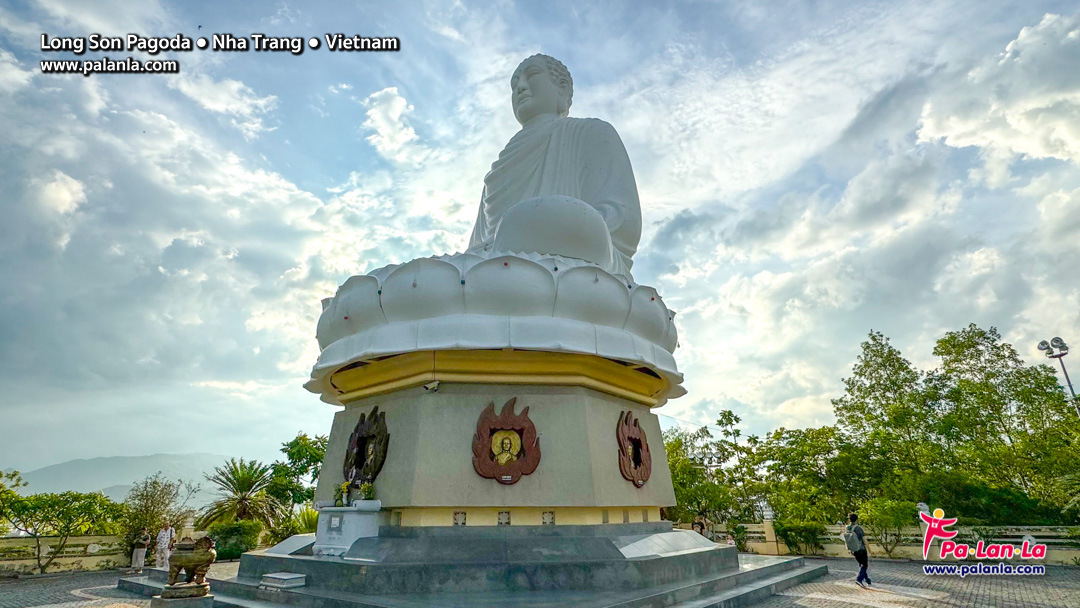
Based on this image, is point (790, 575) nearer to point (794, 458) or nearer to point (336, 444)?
point (336, 444)

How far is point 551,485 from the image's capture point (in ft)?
26.4

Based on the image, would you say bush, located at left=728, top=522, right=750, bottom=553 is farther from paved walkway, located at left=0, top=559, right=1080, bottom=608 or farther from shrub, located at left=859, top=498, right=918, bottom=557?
paved walkway, located at left=0, top=559, right=1080, bottom=608

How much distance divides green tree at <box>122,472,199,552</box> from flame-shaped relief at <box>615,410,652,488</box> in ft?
43.0

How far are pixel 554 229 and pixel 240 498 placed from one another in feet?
50.7

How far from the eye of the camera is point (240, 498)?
18781mm

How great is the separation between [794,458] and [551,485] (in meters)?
14.2

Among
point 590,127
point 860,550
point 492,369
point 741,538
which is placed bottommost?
point 741,538

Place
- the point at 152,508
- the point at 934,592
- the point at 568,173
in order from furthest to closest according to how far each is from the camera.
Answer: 1. the point at 152,508
2. the point at 568,173
3. the point at 934,592

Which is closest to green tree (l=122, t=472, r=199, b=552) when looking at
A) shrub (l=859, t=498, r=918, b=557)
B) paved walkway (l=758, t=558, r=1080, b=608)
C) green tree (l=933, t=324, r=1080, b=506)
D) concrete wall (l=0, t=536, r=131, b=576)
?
concrete wall (l=0, t=536, r=131, b=576)

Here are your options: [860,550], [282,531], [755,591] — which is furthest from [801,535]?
[282,531]

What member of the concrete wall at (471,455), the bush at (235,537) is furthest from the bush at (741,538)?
the bush at (235,537)

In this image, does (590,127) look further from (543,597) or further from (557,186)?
(543,597)

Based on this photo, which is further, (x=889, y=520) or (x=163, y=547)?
(x=889, y=520)

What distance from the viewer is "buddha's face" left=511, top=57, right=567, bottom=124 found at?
14984mm
